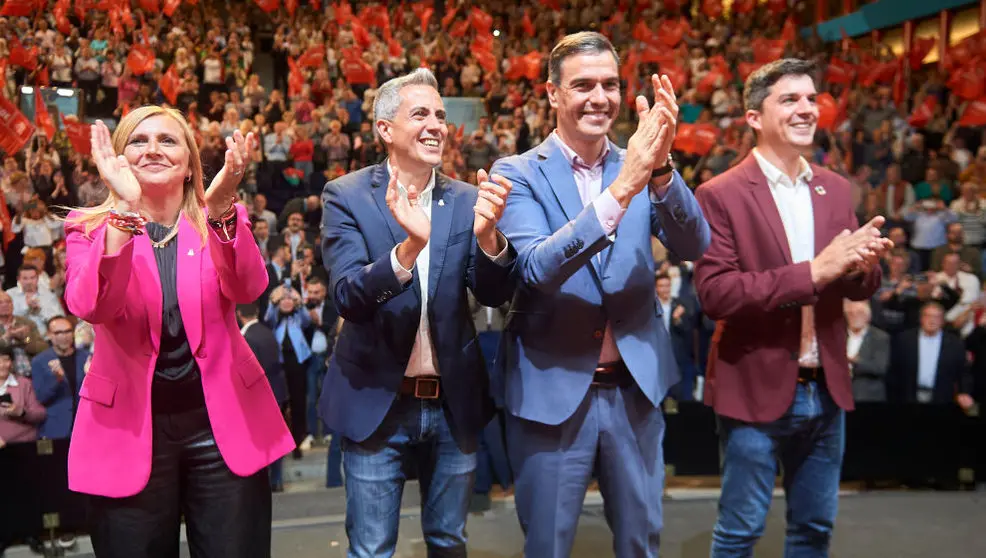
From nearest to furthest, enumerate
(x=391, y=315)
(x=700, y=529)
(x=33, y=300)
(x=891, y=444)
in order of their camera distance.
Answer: (x=391, y=315) → (x=700, y=529) → (x=891, y=444) → (x=33, y=300)

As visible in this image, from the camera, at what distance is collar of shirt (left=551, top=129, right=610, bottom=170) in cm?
219

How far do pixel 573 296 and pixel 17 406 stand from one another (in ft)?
10.4

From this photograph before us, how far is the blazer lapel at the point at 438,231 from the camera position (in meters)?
2.19

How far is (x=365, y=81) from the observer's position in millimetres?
9852

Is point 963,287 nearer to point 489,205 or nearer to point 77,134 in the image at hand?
point 489,205

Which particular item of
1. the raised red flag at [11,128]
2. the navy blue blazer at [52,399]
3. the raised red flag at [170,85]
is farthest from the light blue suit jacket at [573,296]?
the raised red flag at [170,85]

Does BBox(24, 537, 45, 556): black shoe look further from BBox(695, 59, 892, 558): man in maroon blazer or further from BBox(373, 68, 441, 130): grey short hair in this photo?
BBox(695, 59, 892, 558): man in maroon blazer

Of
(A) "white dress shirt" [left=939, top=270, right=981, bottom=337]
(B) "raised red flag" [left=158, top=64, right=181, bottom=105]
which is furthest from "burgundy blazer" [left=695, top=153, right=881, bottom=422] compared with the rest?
(B) "raised red flag" [left=158, top=64, right=181, bottom=105]

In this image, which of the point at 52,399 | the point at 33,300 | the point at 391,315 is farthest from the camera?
the point at 33,300

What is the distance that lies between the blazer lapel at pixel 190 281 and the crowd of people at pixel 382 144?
1.23ft

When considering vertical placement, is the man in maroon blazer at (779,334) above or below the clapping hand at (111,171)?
below

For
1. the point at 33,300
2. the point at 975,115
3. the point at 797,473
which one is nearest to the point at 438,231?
the point at 797,473

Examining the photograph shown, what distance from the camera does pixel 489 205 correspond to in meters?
1.95

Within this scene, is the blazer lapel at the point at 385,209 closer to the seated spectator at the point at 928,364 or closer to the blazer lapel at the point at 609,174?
the blazer lapel at the point at 609,174
